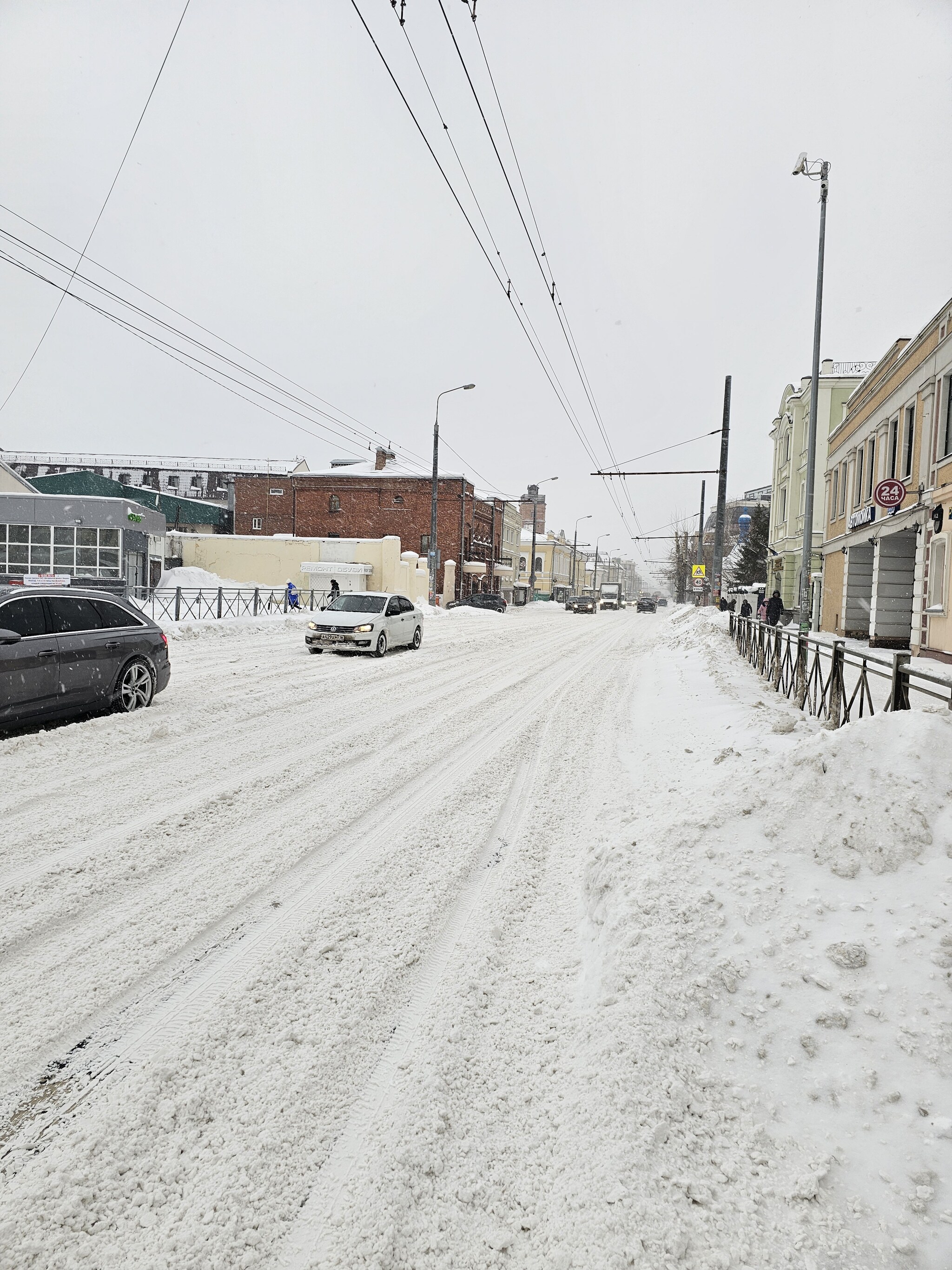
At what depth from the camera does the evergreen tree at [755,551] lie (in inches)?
2164

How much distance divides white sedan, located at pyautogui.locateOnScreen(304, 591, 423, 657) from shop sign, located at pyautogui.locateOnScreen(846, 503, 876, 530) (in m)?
13.9

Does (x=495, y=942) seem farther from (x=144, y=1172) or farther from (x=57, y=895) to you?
(x=57, y=895)

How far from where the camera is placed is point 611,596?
245 ft

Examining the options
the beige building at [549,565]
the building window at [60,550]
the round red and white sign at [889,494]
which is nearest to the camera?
the round red and white sign at [889,494]

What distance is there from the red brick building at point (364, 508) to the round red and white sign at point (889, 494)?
132 ft

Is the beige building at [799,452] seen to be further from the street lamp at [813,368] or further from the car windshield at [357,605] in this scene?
the car windshield at [357,605]

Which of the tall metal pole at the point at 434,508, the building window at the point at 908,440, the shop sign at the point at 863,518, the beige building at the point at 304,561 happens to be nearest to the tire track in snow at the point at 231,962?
the building window at the point at 908,440

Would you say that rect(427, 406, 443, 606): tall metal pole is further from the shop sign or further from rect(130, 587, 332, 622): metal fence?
the shop sign

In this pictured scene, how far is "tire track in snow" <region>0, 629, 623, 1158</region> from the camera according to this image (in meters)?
2.31

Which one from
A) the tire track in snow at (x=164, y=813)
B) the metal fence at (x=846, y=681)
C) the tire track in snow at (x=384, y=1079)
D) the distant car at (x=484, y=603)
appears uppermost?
the distant car at (x=484, y=603)

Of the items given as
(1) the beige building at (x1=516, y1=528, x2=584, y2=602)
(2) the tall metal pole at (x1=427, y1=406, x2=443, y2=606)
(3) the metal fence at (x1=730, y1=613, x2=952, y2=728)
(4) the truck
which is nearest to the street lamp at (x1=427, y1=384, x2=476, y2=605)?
(2) the tall metal pole at (x1=427, y1=406, x2=443, y2=606)

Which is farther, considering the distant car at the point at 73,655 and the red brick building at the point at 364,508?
the red brick building at the point at 364,508

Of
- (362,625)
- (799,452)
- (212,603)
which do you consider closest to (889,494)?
(362,625)

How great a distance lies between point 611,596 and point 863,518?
5364 centimetres
